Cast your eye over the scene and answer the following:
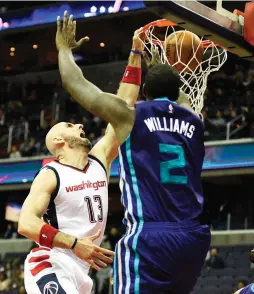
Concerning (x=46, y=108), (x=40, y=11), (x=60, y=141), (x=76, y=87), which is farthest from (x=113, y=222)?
(x=76, y=87)

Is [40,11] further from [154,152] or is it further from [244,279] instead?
[154,152]

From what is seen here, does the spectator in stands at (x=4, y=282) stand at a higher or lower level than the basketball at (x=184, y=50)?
lower

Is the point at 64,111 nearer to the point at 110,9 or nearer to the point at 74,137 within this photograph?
the point at 110,9

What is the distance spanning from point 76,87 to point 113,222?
16765mm

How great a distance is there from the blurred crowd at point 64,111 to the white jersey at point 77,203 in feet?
37.8

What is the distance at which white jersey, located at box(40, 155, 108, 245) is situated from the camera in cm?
570

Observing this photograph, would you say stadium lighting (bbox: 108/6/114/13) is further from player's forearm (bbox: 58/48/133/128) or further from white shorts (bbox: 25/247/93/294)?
player's forearm (bbox: 58/48/133/128)

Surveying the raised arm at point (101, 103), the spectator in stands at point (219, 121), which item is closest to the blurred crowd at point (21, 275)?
the spectator in stands at point (219, 121)

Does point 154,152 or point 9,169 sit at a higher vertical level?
point 154,152

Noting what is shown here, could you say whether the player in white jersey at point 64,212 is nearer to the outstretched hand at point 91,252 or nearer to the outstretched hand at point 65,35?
the outstretched hand at point 91,252

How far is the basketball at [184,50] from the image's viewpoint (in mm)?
6357

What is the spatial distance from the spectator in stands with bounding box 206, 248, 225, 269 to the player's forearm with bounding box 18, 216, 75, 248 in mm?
11497

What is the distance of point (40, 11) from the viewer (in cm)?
2222

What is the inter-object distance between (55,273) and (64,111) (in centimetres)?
1820
